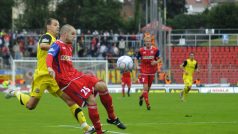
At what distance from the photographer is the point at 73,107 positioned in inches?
552

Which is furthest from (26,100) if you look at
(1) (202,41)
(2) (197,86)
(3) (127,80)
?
(1) (202,41)

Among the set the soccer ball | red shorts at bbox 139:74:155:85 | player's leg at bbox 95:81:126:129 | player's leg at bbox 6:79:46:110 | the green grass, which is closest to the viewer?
player's leg at bbox 95:81:126:129

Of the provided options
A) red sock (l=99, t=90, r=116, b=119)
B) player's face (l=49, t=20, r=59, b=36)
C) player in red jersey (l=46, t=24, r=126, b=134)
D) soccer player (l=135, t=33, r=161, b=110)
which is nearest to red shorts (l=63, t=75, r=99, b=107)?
player in red jersey (l=46, t=24, r=126, b=134)

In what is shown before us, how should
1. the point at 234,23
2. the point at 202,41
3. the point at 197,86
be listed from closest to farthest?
the point at 197,86
the point at 202,41
the point at 234,23

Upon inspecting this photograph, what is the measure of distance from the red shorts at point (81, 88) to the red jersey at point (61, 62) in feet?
0.71

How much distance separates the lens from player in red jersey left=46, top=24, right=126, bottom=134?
43.5 feet

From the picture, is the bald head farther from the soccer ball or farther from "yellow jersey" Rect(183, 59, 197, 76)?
"yellow jersey" Rect(183, 59, 197, 76)

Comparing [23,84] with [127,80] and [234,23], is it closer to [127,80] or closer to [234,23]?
[127,80]

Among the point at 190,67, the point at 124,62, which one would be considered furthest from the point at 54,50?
the point at 190,67

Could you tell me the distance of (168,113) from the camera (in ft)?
71.4

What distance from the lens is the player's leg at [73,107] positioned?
13555mm

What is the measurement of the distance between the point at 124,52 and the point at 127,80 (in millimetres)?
14372

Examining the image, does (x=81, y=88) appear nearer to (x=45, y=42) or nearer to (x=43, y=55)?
(x=45, y=42)

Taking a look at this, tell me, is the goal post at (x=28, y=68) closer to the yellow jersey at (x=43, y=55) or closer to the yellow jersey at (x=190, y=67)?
the yellow jersey at (x=190, y=67)
